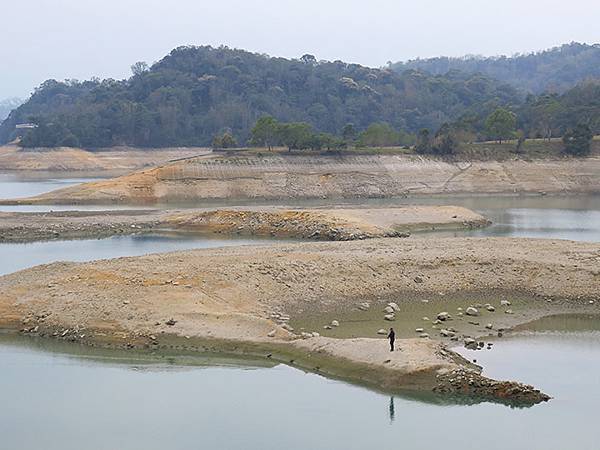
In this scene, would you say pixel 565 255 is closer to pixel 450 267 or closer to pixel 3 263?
pixel 450 267

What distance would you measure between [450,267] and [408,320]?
477cm

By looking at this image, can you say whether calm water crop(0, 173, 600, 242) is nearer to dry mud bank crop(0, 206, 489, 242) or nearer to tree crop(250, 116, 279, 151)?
dry mud bank crop(0, 206, 489, 242)

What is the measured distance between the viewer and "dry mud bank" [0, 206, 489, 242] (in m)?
40.2

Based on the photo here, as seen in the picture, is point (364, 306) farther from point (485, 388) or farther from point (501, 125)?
point (501, 125)

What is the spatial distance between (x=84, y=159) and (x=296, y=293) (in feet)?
291

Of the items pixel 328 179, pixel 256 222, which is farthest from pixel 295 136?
pixel 256 222

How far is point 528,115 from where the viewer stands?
88625mm

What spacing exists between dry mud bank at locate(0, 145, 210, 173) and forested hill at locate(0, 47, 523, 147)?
2.94 m

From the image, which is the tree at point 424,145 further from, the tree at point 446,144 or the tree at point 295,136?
the tree at point 295,136

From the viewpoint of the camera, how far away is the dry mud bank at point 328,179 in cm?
6075

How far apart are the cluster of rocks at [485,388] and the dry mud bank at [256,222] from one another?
2033cm

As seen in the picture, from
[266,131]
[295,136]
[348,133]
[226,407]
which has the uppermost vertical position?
[266,131]

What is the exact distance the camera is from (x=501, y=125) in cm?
7788

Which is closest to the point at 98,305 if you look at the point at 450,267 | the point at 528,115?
the point at 450,267
